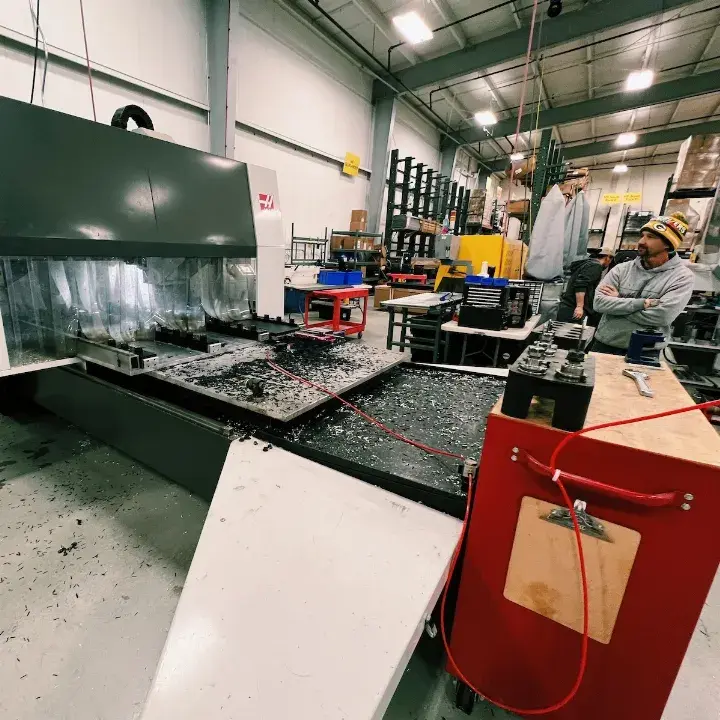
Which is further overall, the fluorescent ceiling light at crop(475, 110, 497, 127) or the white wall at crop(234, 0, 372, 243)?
the fluorescent ceiling light at crop(475, 110, 497, 127)

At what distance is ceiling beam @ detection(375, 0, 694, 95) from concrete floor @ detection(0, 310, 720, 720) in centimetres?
513

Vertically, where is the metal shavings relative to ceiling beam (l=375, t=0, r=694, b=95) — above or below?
below

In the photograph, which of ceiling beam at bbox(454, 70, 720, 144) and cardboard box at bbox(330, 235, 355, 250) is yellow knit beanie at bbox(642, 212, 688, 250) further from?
ceiling beam at bbox(454, 70, 720, 144)

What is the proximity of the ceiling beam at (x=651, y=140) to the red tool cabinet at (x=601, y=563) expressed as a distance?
22.3ft

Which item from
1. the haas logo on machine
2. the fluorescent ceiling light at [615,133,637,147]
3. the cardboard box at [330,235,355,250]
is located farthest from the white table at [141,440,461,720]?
the fluorescent ceiling light at [615,133,637,147]

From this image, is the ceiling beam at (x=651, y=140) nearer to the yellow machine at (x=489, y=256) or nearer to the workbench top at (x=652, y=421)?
the yellow machine at (x=489, y=256)

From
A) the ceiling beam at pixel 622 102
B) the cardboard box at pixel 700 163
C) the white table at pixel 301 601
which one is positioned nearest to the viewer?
the white table at pixel 301 601

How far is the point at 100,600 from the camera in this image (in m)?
1.01

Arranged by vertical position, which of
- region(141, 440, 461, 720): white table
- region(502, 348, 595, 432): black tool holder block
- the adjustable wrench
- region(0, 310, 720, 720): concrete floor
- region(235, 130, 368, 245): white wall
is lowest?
region(0, 310, 720, 720): concrete floor

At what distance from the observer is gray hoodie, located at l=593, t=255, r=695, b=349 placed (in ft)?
5.84

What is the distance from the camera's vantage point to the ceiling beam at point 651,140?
684 cm

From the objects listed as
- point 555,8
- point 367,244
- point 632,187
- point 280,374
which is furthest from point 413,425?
point 632,187

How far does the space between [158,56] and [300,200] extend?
221 cm

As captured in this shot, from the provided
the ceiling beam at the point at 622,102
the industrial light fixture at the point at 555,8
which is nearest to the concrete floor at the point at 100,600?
the industrial light fixture at the point at 555,8
